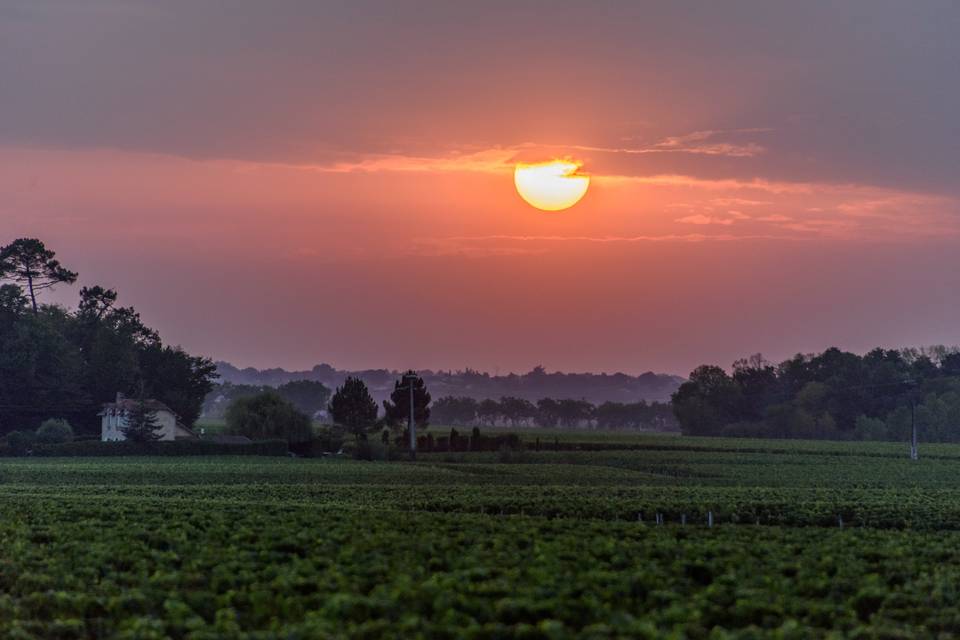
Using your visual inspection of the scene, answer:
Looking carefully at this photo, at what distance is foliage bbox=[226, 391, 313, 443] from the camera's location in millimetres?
112938

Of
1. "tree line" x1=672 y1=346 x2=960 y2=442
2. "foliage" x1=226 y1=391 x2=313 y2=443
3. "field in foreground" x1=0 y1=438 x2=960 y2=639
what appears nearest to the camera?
"field in foreground" x1=0 y1=438 x2=960 y2=639

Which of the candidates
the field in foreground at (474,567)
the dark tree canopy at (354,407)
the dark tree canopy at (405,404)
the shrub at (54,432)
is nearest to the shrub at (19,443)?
the shrub at (54,432)

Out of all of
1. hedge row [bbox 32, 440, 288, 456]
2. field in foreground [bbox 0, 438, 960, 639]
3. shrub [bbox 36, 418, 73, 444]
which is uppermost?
shrub [bbox 36, 418, 73, 444]

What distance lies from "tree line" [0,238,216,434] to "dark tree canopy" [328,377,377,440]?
1286 cm

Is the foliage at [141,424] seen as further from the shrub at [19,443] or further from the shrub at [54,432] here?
the shrub at [19,443]

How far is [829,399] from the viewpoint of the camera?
561 ft

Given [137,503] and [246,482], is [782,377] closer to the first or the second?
[246,482]

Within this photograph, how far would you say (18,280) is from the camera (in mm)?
128125

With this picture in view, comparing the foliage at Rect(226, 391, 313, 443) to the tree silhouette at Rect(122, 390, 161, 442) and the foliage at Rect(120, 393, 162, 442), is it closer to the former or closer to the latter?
the foliage at Rect(120, 393, 162, 442)

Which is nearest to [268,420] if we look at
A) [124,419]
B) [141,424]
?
[124,419]

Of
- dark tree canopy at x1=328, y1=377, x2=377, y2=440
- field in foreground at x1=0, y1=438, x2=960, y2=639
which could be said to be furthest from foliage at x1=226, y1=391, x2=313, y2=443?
→ field in foreground at x1=0, y1=438, x2=960, y2=639

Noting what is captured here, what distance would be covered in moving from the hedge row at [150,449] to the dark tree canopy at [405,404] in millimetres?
28192

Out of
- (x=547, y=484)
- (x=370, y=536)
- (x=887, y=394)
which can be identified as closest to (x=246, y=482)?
(x=547, y=484)

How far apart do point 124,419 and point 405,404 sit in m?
31.7
